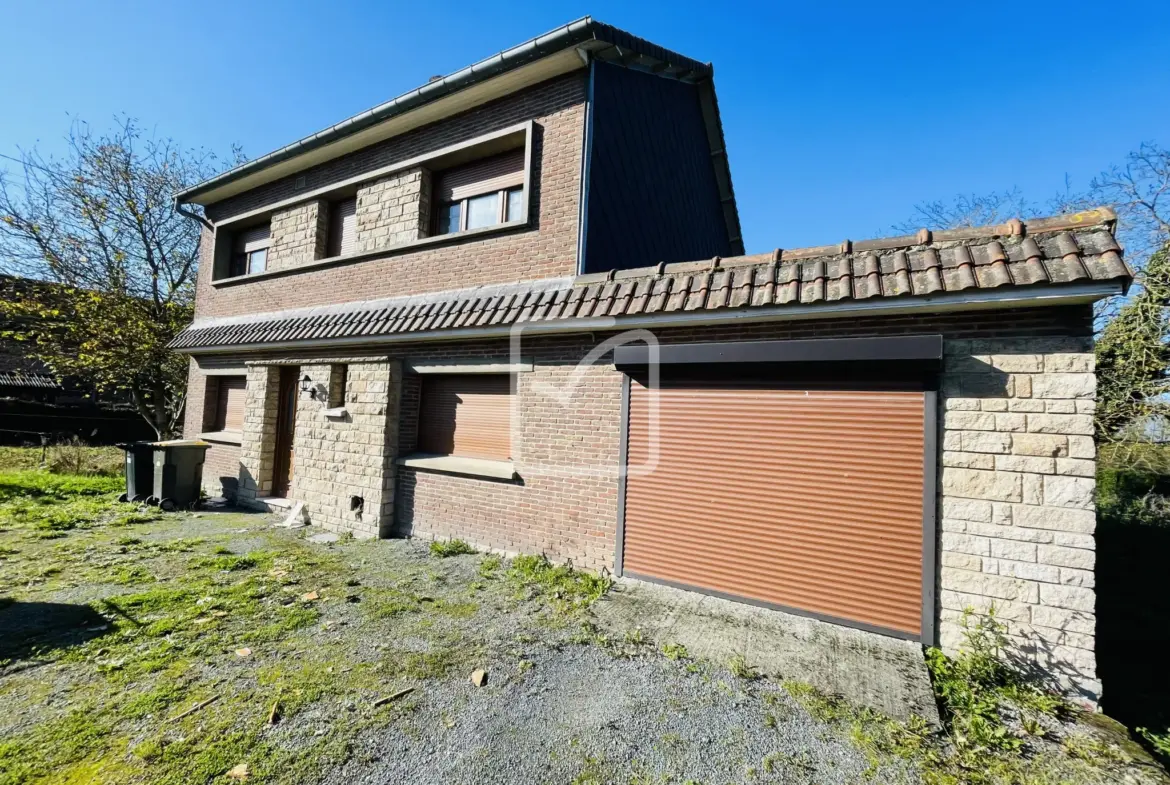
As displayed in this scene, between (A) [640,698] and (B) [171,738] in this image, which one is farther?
(A) [640,698]

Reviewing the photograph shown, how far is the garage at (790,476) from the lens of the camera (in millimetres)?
3975

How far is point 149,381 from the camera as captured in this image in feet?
45.4

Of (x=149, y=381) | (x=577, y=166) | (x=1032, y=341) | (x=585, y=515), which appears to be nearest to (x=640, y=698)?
(x=585, y=515)

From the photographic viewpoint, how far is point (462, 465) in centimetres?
628

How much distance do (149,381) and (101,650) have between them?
14.1 m

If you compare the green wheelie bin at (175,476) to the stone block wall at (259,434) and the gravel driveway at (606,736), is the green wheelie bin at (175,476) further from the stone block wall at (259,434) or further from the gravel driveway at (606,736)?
the gravel driveway at (606,736)

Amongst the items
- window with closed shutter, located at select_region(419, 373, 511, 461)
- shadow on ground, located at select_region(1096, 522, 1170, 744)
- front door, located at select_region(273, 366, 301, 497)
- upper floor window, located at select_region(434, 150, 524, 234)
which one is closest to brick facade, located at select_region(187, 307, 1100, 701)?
window with closed shutter, located at select_region(419, 373, 511, 461)

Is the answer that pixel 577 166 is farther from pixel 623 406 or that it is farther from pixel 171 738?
pixel 171 738

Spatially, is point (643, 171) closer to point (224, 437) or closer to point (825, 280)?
point (825, 280)

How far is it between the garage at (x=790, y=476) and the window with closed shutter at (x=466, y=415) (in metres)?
1.92

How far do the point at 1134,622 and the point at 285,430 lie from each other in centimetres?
1332

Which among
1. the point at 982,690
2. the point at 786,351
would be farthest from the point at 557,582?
the point at 982,690

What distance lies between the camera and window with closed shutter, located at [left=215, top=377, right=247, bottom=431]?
9.86 m

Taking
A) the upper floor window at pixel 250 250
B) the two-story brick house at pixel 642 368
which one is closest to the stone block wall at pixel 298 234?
the two-story brick house at pixel 642 368
